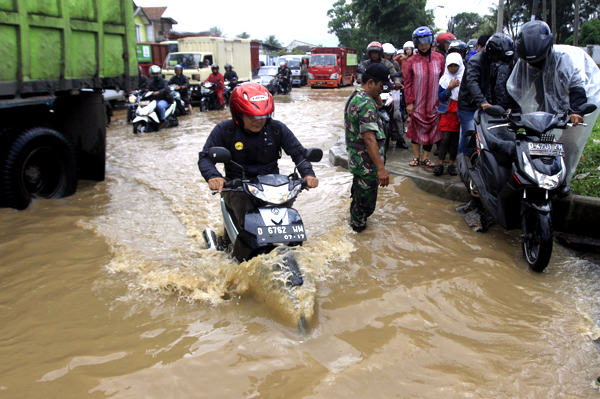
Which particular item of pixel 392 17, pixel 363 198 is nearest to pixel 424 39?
pixel 363 198

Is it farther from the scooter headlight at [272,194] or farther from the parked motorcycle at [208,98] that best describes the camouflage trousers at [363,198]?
the parked motorcycle at [208,98]

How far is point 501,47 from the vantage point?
497cm

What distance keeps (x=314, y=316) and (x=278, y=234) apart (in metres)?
0.61

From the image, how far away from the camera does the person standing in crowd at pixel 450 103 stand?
5922 mm

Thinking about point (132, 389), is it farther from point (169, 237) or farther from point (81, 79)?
point (81, 79)

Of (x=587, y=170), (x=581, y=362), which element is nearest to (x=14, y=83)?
(x=581, y=362)

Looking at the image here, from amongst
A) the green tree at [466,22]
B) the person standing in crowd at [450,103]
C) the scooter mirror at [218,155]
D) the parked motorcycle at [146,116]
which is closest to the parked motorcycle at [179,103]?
the parked motorcycle at [146,116]

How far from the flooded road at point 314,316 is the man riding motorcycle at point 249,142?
2.13ft

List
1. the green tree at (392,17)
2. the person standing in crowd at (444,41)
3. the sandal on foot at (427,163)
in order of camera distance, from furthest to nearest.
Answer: the green tree at (392,17), the person standing in crowd at (444,41), the sandal on foot at (427,163)

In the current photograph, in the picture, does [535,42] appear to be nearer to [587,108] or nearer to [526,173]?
[587,108]

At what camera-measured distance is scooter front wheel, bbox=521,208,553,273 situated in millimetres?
3678

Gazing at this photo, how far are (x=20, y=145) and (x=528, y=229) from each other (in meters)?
5.27

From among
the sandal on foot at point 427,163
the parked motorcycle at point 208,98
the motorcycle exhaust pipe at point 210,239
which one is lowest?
the motorcycle exhaust pipe at point 210,239

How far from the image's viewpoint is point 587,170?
205 inches
